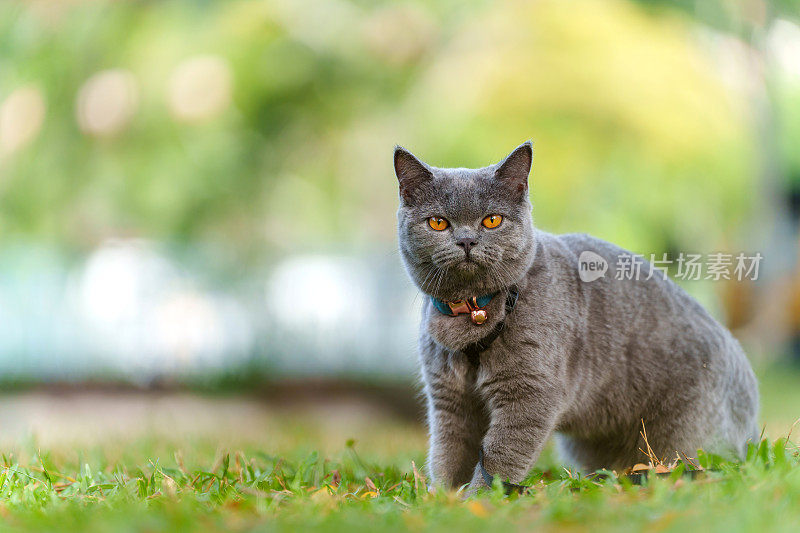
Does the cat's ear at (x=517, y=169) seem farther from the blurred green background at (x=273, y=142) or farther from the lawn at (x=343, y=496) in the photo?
the blurred green background at (x=273, y=142)

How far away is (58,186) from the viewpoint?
604cm

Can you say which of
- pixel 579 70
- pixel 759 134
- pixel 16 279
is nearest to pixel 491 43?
pixel 579 70

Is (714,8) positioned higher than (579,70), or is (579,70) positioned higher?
(714,8)

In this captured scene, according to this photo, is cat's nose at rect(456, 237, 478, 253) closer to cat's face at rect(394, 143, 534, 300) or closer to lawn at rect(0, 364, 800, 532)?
cat's face at rect(394, 143, 534, 300)

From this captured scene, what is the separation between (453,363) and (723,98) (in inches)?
214

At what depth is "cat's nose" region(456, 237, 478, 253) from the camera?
2000mm

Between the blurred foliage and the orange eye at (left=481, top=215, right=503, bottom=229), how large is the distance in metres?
3.63

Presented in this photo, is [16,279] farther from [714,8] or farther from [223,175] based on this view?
[714,8]

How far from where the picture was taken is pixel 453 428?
2227mm

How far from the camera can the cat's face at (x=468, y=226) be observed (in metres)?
2.02

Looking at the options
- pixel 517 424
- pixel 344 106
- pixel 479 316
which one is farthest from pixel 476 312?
pixel 344 106

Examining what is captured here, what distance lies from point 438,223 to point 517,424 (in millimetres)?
566

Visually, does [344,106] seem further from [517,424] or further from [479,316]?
[517,424]
